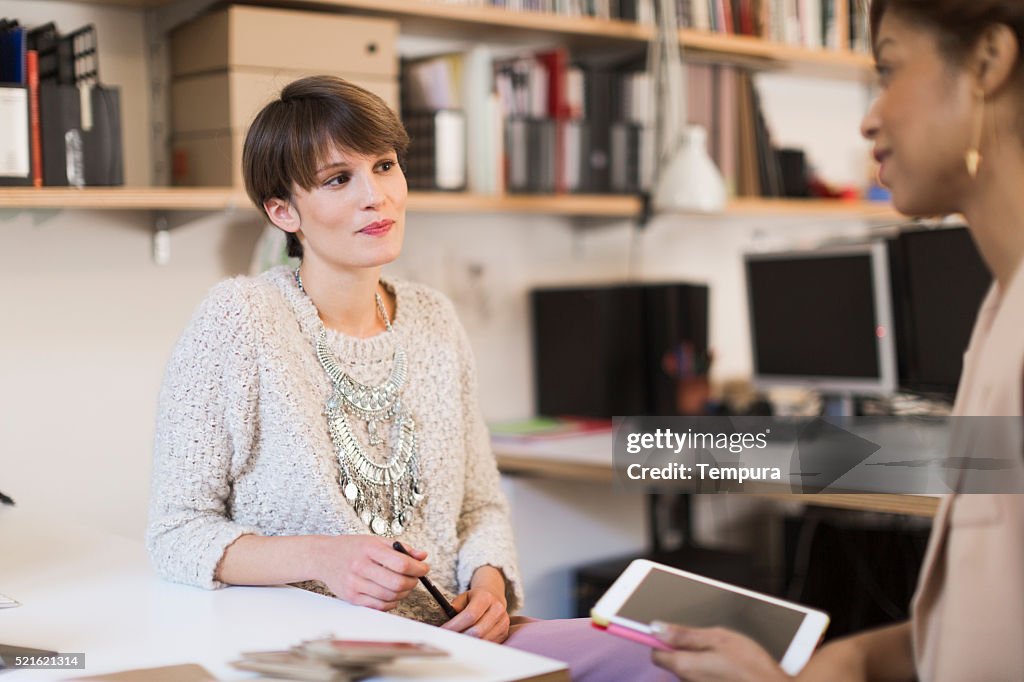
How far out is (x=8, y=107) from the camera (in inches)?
83.7

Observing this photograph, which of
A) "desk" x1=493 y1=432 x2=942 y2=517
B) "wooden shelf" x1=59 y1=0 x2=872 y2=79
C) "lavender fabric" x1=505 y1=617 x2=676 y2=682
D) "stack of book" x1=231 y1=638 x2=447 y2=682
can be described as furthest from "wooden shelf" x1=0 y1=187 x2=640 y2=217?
"stack of book" x1=231 y1=638 x2=447 y2=682

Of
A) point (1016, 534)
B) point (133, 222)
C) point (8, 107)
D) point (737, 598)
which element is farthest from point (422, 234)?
point (1016, 534)

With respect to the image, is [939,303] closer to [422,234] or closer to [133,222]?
[422,234]

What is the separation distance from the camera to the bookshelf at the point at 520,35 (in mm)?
2252

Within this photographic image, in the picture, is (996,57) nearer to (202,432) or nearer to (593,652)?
(593,652)

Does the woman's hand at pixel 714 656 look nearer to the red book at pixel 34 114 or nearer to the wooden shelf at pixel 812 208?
the red book at pixel 34 114

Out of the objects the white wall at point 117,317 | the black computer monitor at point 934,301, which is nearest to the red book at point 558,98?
the white wall at point 117,317

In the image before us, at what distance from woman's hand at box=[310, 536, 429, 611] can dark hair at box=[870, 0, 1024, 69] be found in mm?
830

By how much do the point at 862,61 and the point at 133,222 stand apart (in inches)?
82.1

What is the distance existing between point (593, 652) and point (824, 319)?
1574 mm

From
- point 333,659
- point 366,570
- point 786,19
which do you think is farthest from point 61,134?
point 786,19

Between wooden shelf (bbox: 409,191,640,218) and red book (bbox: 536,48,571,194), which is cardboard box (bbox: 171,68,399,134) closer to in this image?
wooden shelf (bbox: 409,191,640,218)

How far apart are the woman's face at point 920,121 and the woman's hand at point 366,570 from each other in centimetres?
72

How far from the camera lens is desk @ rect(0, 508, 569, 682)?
1168 mm
